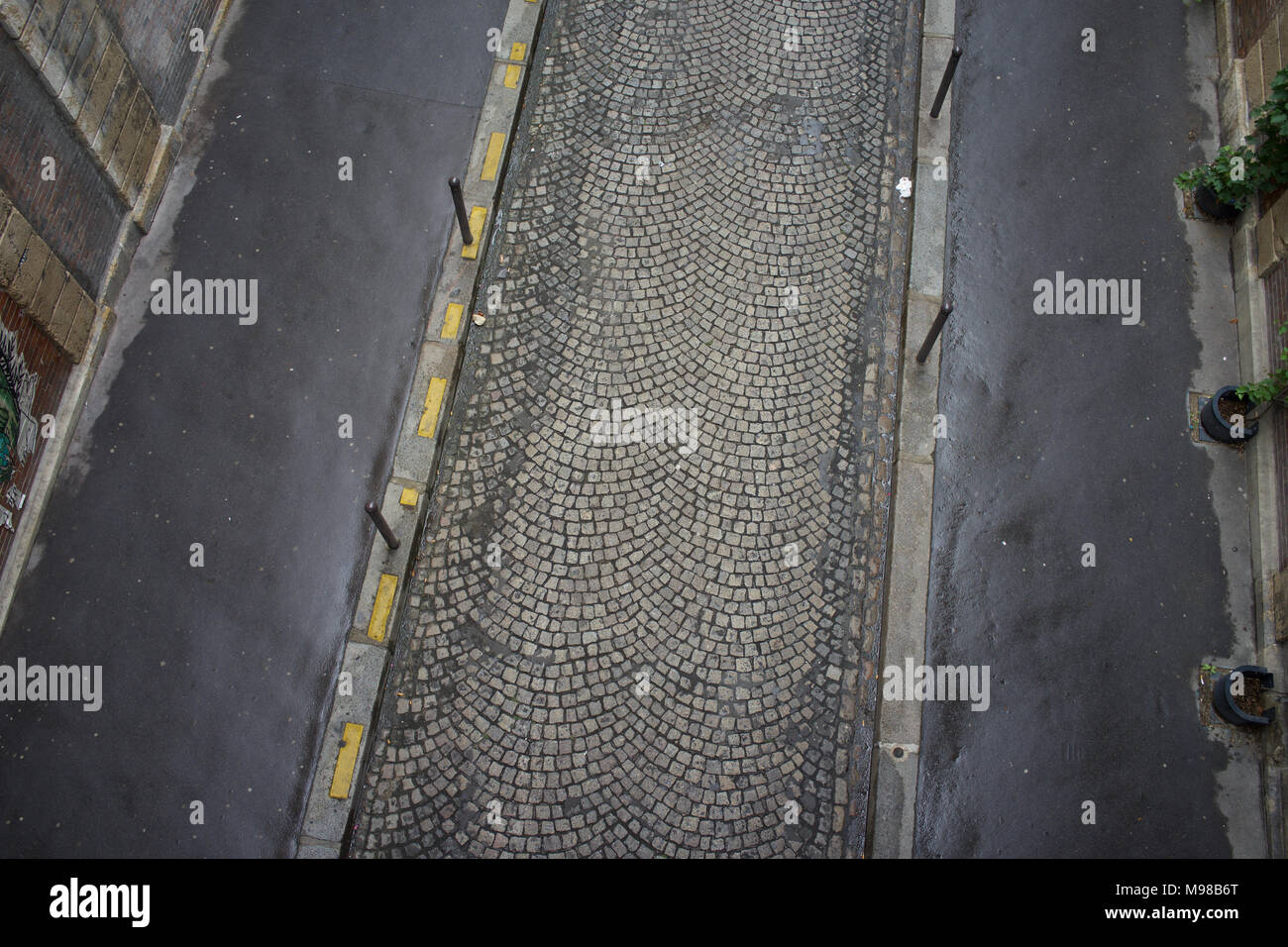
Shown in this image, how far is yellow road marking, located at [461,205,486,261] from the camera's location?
32.1 ft

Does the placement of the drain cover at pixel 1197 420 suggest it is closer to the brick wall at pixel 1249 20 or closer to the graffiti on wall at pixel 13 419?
the brick wall at pixel 1249 20

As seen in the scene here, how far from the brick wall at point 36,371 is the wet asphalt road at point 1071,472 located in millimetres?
8795

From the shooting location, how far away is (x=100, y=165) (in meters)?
9.17

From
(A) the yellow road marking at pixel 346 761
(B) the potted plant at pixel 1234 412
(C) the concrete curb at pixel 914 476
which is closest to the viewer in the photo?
(A) the yellow road marking at pixel 346 761

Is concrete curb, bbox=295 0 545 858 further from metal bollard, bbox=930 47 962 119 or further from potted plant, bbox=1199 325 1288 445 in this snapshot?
potted plant, bbox=1199 325 1288 445

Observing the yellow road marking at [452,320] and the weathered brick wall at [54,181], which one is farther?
the yellow road marking at [452,320]

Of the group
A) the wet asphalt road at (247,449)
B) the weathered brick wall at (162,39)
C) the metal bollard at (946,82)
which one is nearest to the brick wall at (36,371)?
the wet asphalt road at (247,449)

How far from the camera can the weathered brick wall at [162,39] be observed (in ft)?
30.7

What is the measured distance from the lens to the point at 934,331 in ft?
29.2

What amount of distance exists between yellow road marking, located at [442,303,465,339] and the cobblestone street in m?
0.32

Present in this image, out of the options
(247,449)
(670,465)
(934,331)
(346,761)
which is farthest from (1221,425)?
(247,449)

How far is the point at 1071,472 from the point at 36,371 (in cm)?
1034

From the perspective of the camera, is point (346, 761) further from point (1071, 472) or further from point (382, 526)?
point (1071, 472)
